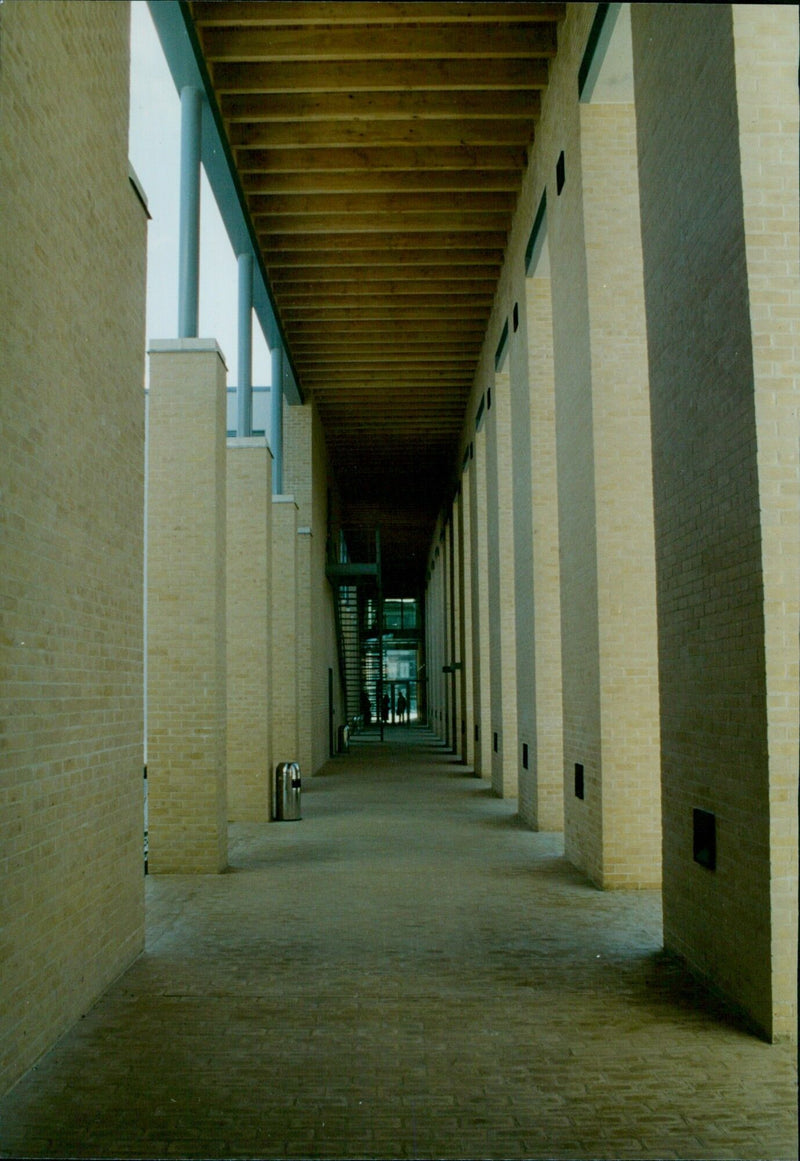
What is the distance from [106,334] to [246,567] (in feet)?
21.7

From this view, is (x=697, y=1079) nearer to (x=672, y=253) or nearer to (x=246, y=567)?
(x=672, y=253)

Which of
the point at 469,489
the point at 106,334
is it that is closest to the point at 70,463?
the point at 106,334

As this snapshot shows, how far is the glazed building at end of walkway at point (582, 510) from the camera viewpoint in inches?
182

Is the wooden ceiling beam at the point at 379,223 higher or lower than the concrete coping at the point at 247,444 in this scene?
higher

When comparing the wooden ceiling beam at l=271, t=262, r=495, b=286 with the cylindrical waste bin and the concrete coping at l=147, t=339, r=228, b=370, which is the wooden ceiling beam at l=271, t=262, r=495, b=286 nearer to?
the concrete coping at l=147, t=339, r=228, b=370

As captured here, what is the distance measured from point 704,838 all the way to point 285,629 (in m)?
11.7

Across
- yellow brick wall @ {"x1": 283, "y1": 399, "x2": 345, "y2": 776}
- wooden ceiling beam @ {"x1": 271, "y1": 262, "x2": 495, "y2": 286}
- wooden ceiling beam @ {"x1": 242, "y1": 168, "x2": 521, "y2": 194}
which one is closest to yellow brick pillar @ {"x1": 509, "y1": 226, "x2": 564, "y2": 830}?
wooden ceiling beam @ {"x1": 242, "y1": 168, "x2": 521, "y2": 194}

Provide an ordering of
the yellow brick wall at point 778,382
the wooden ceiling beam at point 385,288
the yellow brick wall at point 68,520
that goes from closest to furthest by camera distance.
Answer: the yellow brick wall at point 68,520, the yellow brick wall at point 778,382, the wooden ceiling beam at point 385,288

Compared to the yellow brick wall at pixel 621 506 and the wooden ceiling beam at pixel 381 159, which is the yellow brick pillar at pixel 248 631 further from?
the yellow brick wall at pixel 621 506

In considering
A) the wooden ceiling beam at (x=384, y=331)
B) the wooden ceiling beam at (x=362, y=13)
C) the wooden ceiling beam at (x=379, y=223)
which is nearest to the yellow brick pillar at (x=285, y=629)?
the wooden ceiling beam at (x=384, y=331)

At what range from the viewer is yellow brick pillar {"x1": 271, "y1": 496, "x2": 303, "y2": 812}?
16330 mm

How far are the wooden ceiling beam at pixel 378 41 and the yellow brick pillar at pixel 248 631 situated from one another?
4.22 meters

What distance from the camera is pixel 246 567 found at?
40.2 feet

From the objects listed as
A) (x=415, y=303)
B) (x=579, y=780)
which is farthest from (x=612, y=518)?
(x=415, y=303)
